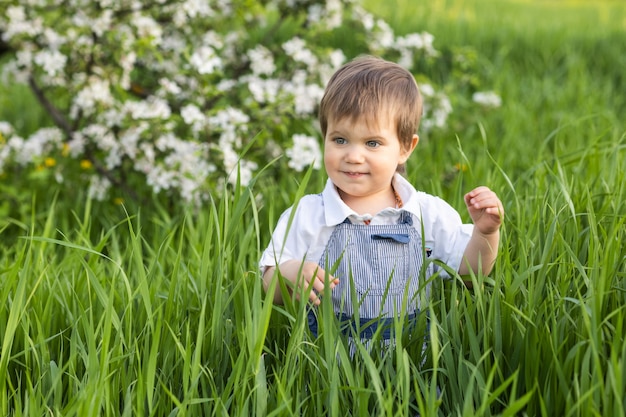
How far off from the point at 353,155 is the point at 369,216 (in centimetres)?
18

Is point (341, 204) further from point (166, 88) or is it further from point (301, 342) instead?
point (166, 88)

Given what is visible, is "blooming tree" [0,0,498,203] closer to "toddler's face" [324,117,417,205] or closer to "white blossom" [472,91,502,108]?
"white blossom" [472,91,502,108]

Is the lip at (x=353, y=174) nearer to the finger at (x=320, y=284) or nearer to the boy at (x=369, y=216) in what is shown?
the boy at (x=369, y=216)

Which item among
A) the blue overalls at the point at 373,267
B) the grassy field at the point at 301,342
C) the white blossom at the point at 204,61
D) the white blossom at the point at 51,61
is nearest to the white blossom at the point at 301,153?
the white blossom at the point at 204,61

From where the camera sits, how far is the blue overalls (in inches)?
77.0

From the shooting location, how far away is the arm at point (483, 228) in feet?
6.23

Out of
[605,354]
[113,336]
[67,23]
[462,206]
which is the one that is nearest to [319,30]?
[67,23]

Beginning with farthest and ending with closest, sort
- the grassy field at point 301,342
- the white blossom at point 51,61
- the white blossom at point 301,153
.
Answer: the white blossom at point 51,61
the white blossom at point 301,153
the grassy field at point 301,342

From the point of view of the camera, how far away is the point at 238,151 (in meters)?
3.53

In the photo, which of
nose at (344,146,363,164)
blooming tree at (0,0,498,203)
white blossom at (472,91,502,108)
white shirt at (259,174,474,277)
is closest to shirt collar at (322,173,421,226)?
→ white shirt at (259,174,474,277)

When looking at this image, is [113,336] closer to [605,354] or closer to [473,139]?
[605,354]

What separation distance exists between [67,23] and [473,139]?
2.44 m

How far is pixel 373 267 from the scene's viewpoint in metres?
1.97

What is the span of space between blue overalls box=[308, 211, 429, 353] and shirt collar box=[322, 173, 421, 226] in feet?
0.10
